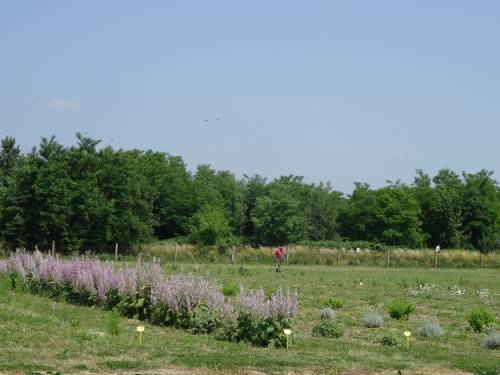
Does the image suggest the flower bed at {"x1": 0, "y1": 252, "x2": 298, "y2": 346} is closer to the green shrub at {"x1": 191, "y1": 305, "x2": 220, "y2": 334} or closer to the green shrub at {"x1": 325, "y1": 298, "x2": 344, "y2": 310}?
the green shrub at {"x1": 191, "y1": 305, "x2": 220, "y2": 334}

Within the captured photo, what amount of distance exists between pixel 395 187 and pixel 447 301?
5520 cm

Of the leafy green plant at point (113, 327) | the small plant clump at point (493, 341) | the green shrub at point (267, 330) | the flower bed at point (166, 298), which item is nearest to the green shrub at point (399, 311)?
the flower bed at point (166, 298)

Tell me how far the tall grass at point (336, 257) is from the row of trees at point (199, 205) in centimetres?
413

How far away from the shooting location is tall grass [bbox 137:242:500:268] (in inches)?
1951

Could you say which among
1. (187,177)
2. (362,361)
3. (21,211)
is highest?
(187,177)

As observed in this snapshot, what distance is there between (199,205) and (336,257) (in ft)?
89.9

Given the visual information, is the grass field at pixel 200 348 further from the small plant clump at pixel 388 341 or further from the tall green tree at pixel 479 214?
the tall green tree at pixel 479 214

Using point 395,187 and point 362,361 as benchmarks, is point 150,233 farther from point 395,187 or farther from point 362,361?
point 362,361

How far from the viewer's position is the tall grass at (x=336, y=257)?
4956 cm

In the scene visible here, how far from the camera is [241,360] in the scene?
1075 cm

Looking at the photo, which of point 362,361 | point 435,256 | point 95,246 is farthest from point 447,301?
point 95,246

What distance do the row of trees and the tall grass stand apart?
4128 millimetres

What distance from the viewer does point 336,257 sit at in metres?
50.1

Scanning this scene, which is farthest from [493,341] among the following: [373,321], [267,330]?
[267,330]
